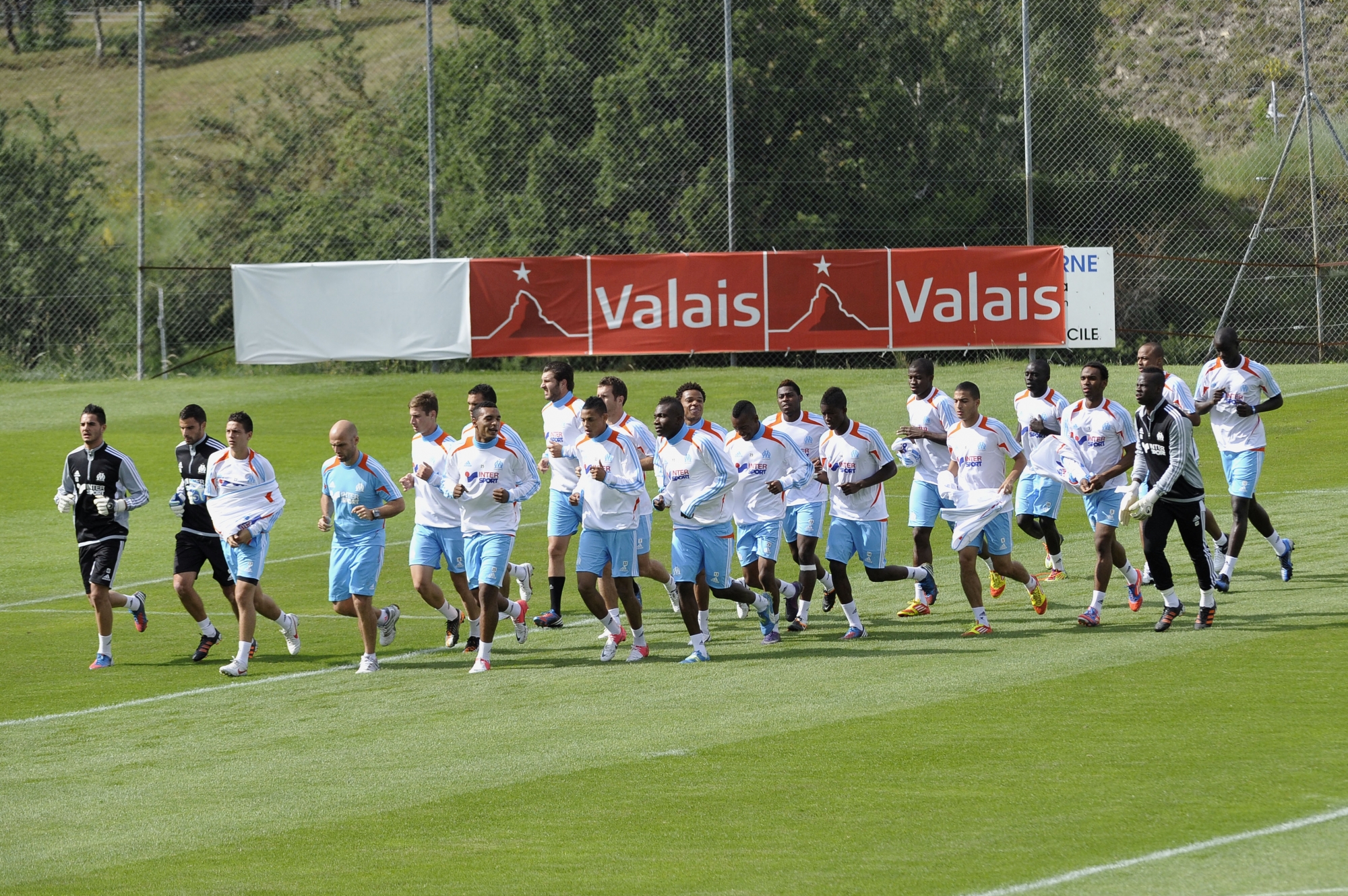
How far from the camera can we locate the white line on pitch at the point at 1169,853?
309 inches

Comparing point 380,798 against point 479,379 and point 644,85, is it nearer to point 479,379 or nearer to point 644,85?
point 479,379

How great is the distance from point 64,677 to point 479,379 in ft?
61.3

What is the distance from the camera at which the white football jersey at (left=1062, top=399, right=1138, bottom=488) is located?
15.9 m

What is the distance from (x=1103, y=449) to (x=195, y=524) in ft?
28.1

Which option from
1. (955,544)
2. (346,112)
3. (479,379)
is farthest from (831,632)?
(346,112)

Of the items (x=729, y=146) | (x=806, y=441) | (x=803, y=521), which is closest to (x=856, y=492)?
(x=803, y=521)

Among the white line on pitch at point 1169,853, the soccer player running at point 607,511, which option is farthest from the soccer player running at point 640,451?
the white line on pitch at point 1169,853

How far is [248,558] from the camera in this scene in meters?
14.8

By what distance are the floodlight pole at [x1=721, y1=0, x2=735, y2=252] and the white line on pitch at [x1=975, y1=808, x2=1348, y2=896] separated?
85.2 ft

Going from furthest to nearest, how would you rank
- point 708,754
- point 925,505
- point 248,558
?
1. point 925,505
2. point 248,558
3. point 708,754

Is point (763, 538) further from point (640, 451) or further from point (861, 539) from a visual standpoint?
A: point (640, 451)

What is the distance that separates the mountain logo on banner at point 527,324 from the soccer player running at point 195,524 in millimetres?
16756

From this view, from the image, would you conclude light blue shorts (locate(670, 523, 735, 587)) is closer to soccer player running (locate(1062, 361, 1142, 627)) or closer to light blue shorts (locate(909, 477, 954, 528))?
light blue shorts (locate(909, 477, 954, 528))

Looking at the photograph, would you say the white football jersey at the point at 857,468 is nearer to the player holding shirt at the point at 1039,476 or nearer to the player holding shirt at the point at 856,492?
the player holding shirt at the point at 856,492
